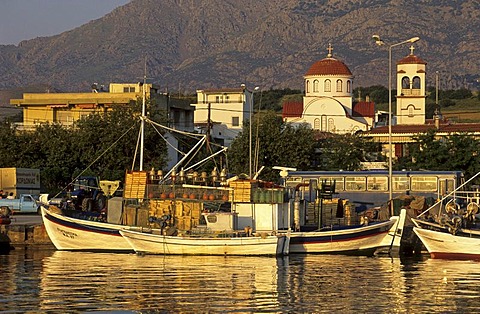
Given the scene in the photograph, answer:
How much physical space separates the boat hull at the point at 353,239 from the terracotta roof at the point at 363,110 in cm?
8412

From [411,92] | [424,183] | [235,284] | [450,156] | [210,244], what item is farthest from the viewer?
[411,92]

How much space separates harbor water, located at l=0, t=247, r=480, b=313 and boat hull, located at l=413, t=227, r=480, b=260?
101cm

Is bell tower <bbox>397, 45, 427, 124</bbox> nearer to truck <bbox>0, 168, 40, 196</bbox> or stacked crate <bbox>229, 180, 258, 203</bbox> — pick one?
truck <bbox>0, 168, 40, 196</bbox>

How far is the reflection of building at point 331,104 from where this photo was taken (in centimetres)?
12962

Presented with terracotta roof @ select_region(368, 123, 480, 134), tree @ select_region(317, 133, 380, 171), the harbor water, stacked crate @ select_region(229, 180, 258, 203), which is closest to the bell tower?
terracotta roof @ select_region(368, 123, 480, 134)

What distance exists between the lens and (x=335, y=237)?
4922 cm

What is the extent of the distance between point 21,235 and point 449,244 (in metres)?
20.6

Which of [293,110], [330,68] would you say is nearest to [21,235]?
[330,68]

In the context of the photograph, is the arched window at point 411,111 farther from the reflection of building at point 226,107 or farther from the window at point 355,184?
the window at point 355,184

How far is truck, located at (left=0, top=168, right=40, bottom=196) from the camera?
74.9m

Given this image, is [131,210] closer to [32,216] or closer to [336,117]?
[32,216]

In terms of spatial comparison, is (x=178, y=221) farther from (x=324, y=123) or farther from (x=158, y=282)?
(x=324, y=123)

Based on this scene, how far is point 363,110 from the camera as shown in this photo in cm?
13425

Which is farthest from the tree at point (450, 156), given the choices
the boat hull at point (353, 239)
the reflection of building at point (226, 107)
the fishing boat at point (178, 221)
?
the reflection of building at point (226, 107)
